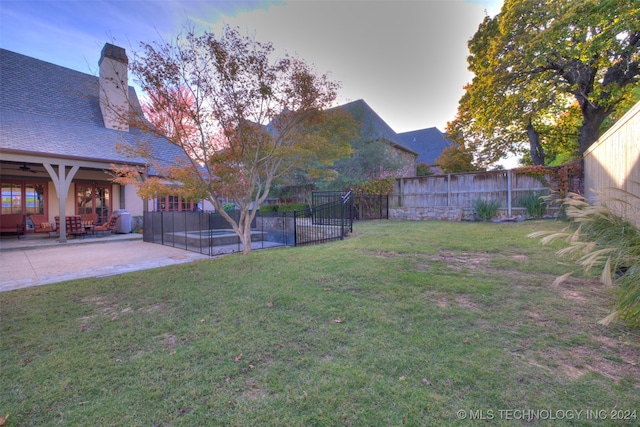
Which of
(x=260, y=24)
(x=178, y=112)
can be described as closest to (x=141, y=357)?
(x=178, y=112)

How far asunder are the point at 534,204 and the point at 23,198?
20468 millimetres

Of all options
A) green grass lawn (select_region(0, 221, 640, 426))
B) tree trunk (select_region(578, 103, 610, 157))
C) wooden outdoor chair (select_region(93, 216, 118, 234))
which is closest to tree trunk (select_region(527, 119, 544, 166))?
tree trunk (select_region(578, 103, 610, 157))

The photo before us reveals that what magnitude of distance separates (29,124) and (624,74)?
73.5 ft

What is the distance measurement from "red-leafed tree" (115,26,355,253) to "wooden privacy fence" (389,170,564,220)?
741 cm

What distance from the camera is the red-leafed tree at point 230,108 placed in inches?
208

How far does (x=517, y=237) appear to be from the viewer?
22.1ft

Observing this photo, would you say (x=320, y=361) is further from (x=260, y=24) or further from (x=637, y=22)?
(x=637, y=22)

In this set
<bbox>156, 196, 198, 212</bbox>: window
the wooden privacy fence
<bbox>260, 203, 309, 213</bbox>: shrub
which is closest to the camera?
the wooden privacy fence

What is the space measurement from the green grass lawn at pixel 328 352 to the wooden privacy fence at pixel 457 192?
800 cm

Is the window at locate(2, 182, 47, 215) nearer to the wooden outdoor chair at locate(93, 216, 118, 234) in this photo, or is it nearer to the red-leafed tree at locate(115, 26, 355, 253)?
the wooden outdoor chair at locate(93, 216, 118, 234)

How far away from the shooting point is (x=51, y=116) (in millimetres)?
12570

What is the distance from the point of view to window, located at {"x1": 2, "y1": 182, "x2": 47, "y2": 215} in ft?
38.9

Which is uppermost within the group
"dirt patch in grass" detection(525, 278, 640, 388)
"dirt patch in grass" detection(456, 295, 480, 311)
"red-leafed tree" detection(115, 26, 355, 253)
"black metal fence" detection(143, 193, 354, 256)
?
"red-leafed tree" detection(115, 26, 355, 253)

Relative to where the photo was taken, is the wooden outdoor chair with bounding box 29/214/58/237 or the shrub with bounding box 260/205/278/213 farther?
the shrub with bounding box 260/205/278/213
